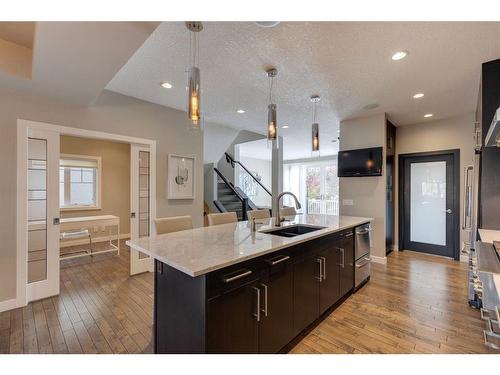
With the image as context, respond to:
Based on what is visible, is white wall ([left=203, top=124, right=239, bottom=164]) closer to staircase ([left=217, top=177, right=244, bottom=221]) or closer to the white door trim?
staircase ([left=217, top=177, right=244, bottom=221])

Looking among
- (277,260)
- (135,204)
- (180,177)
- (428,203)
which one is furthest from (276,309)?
(428,203)

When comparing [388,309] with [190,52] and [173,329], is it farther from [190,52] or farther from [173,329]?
[190,52]

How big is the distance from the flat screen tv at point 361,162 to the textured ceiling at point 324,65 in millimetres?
717

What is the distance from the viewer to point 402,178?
5102 millimetres

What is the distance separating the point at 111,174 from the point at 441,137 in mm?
7535

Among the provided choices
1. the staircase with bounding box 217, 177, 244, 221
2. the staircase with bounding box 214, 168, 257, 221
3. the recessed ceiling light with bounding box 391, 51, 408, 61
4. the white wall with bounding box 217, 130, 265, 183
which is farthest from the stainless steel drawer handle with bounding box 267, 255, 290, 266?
the white wall with bounding box 217, 130, 265, 183

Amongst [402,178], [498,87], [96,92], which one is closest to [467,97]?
[498,87]

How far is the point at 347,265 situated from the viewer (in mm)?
2818

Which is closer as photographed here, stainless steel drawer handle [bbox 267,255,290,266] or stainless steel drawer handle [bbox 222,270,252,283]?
stainless steel drawer handle [bbox 222,270,252,283]

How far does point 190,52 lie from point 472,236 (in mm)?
3608

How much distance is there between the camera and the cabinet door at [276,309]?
64.7 inches

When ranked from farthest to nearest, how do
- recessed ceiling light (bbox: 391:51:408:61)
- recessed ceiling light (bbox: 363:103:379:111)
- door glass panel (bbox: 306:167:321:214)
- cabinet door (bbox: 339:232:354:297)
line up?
door glass panel (bbox: 306:167:321:214)
recessed ceiling light (bbox: 363:103:379:111)
cabinet door (bbox: 339:232:354:297)
recessed ceiling light (bbox: 391:51:408:61)

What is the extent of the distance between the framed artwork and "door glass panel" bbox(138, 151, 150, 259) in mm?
349

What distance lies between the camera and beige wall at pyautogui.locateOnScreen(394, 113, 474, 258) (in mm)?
4367
